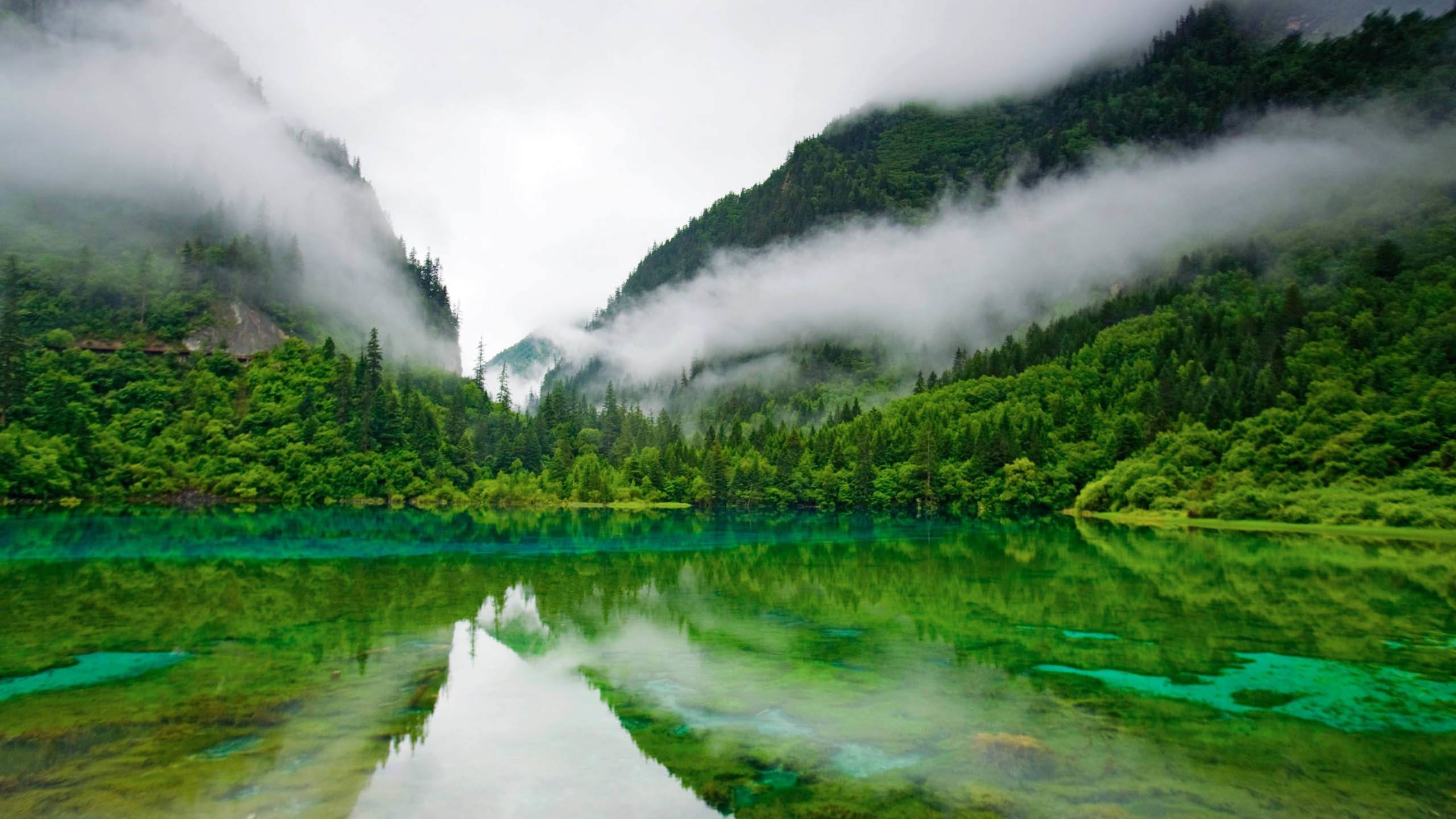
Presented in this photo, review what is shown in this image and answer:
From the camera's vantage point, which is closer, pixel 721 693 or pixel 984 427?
pixel 721 693

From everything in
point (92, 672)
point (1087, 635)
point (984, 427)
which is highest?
point (984, 427)

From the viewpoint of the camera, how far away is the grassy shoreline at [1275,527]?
61219mm

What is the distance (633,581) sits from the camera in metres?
39.5

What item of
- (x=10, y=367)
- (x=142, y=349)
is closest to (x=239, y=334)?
(x=142, y=349)

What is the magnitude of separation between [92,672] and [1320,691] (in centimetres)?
3120

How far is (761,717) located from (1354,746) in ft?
39.0

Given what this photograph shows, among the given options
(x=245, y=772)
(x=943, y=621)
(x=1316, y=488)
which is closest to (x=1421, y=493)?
(x=1316, y=488)

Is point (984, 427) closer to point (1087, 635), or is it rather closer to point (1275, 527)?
point (1275, 527)

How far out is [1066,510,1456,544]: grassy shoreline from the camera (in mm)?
61219

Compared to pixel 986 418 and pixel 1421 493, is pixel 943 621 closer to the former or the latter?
pixel 1421 493

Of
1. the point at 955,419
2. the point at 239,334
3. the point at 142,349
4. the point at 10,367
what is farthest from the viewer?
the point at 955,419

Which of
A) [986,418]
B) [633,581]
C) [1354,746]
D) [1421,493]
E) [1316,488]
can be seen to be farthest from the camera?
[986,418]

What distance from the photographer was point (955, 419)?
152500 mm

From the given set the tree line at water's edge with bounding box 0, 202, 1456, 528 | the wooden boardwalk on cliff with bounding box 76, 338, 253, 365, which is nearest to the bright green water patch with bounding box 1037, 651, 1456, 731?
the tree line at water's edge with bounding box 0, 202, 1456, 528
